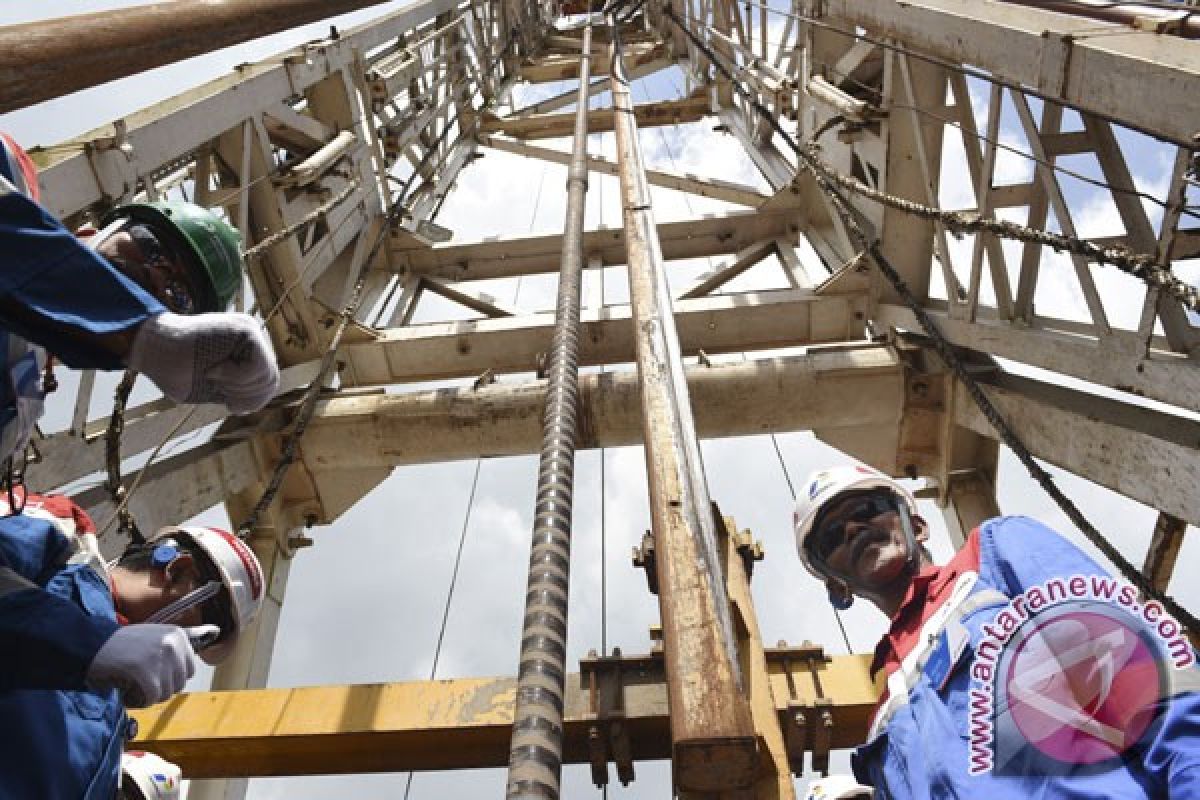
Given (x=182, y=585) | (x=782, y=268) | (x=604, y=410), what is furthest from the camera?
(x=782, y=268)

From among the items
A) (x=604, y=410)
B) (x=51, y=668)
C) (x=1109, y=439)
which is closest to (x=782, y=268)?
(x=604, y=410)

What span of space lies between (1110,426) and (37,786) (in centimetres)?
392

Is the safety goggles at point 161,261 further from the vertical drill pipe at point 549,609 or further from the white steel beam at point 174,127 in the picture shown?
the white steel beam at point 174,127

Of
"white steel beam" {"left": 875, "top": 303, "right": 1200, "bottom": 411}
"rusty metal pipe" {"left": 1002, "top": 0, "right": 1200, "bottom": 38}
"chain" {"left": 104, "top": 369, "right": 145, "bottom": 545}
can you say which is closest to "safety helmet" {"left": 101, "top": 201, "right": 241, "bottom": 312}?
"chain" {"left": 104, "top": 369, "right": 145, "bottom": 545}

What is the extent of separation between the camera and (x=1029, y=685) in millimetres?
1839

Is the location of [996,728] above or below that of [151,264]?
below

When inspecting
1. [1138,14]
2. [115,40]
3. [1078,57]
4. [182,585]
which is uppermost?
[115,40]

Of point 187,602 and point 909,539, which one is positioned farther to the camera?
point 909,539

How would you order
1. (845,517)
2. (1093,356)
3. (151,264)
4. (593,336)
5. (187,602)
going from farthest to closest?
(593,336), (1093,356), (845,517), (187,602), (151,264)

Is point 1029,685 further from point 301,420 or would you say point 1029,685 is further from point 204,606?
point 301,420

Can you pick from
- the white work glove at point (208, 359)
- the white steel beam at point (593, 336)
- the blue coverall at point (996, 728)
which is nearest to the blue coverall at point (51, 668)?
the white work glove at point (208, 359)

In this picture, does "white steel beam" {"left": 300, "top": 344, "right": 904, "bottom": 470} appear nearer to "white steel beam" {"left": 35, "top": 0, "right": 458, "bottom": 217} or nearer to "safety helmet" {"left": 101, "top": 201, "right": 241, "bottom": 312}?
"white steel beam" {"left": 35, "top": 0, "right": 458, "bottom": 217}

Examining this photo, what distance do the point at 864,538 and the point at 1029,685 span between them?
3.25 feet
